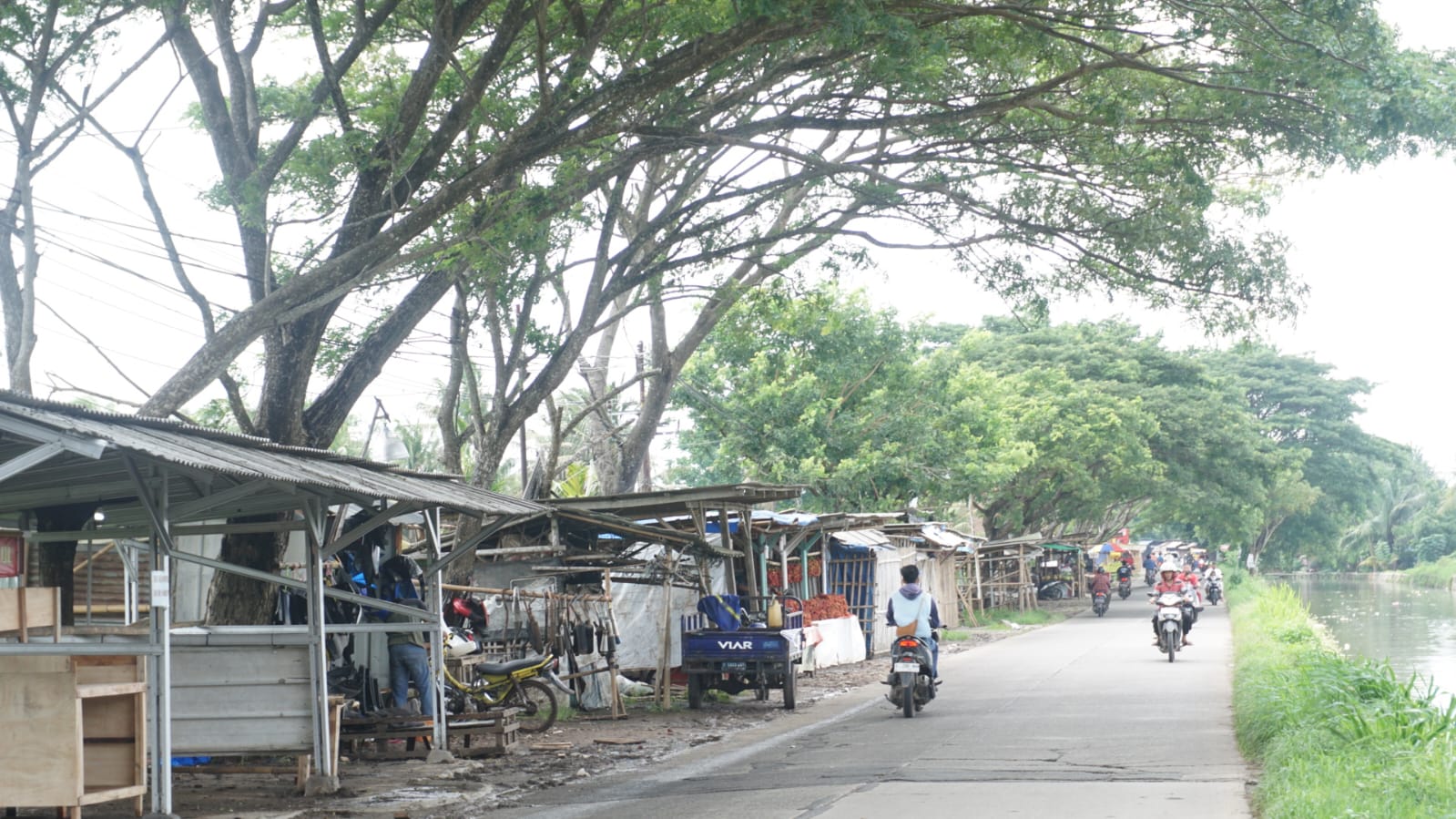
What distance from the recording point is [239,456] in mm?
8906

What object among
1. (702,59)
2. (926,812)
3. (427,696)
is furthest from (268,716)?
(702,59)

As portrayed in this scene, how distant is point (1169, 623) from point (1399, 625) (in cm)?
1880

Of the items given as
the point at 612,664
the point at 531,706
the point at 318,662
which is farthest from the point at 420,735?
the point at 612,664

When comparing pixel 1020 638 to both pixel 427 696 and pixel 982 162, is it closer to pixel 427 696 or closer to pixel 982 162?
pixel 982 162

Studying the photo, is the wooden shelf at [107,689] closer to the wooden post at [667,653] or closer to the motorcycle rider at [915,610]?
the motorcycle rider at [915,610]

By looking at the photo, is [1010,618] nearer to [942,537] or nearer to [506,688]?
[942,537]

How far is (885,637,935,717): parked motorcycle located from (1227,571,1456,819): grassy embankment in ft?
10.2

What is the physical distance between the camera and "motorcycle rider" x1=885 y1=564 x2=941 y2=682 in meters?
15.0

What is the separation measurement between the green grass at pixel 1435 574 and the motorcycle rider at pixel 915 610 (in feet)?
181

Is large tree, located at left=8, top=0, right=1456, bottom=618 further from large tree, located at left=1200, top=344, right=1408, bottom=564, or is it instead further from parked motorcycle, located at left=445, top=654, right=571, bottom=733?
large tree, located at left=1200, top=344, right=1408, bottom=564

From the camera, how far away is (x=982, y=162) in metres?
15.1

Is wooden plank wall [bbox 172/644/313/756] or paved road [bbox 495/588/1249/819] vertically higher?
wooden plank wall [bbox 172/644/313/756]

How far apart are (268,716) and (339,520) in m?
3.59

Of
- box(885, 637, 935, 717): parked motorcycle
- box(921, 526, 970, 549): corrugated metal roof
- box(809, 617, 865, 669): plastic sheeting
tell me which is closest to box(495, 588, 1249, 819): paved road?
box(885, 637, 935, 717): parked motorcycle
